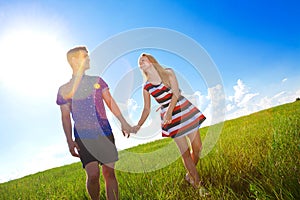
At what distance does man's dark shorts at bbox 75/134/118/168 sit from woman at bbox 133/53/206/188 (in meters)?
0.90

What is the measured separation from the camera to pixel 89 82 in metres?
4.27

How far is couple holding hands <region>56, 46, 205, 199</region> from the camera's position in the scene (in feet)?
13.3

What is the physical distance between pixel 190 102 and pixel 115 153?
4.62 ft

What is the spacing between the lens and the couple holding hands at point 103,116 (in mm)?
4055

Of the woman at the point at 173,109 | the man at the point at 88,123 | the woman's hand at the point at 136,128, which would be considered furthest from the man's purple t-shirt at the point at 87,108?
the woman at the point at 173,109

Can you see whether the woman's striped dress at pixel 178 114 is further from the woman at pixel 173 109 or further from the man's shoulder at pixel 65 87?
the man's shoulder at pixel 65 87

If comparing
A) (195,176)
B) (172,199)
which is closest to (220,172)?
(195,176)

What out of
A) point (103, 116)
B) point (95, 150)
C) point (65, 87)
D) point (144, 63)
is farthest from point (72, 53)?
point (95, 150)

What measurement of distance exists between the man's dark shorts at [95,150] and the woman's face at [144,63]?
4.24 ft

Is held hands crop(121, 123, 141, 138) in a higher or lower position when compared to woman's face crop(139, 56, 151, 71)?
lower

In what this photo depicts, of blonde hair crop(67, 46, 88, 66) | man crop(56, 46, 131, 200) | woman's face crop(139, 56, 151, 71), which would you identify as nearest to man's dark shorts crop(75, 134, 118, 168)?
man crop(56, 46, 131, 200)

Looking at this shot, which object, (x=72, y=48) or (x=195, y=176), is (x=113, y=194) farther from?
(x=72, y=48)

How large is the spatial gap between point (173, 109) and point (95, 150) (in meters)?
1.27

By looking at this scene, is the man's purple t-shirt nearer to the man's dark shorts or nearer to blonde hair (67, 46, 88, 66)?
the man's dark shorts
